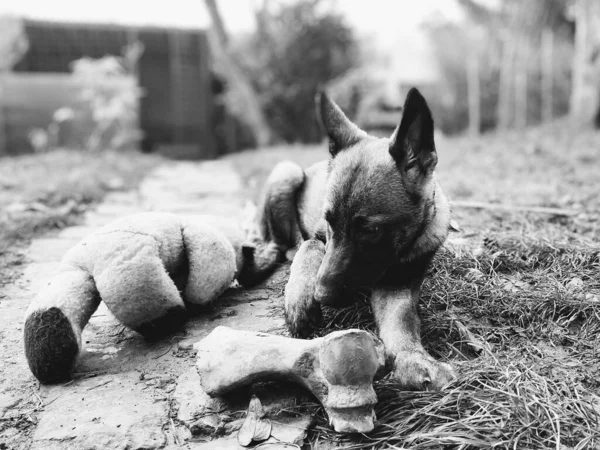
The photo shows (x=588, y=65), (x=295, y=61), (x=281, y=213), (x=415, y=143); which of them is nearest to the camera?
(x=415, y=143)

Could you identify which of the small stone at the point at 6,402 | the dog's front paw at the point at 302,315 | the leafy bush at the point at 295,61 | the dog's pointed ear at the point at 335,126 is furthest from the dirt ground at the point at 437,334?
the leafy bush at the point at 295,61

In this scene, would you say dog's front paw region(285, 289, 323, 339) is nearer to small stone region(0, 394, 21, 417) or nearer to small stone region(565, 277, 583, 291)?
small stone region(0, 394, 21, 417)

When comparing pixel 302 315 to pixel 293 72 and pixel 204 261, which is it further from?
pixel 293 72

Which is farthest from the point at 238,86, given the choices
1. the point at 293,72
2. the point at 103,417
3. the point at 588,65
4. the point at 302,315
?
the point at 103,417

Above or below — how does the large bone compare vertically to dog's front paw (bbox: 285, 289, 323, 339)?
above

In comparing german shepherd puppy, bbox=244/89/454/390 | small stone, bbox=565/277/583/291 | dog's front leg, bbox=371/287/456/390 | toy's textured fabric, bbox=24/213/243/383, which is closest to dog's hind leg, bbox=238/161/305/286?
german shepherd puppy, bbox=244/89/454/390

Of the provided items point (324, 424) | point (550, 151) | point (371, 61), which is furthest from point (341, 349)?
point (371, 61)

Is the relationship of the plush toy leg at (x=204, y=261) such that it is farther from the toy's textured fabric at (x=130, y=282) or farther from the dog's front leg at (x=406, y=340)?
the dog's front leg at (x=406, y=340)
